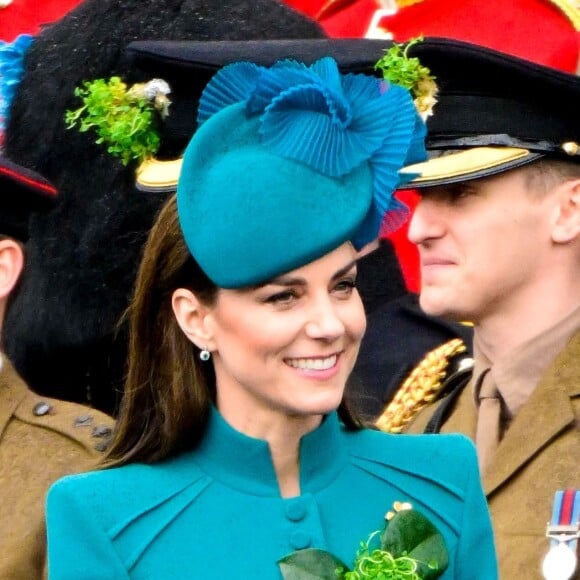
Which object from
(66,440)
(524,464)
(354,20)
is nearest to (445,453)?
(524,464)

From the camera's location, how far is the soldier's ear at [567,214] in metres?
3.84

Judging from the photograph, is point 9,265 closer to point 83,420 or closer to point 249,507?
point 83,420

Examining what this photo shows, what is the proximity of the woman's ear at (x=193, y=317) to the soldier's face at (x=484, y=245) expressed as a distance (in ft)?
3.15

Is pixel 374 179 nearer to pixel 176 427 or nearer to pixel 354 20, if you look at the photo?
pixel 176 427

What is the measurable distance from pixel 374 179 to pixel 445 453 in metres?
A: 0.49

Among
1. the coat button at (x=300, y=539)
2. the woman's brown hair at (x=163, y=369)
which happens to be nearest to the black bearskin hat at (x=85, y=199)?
the woman's brown hair at (x=163, y=369)

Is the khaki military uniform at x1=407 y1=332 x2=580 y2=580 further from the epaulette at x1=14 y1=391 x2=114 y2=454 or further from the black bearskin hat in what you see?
the black bearskin hat

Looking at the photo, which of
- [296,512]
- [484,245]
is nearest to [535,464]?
[484,245]

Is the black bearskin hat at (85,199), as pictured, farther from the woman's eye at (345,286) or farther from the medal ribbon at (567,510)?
the woman's eye at (345,286)

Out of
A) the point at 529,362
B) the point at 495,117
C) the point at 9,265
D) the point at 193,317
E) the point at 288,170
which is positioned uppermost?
the point at 288,170

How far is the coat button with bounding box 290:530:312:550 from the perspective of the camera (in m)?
2.95

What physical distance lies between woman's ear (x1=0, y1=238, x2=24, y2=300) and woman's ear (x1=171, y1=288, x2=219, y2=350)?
3.73ft

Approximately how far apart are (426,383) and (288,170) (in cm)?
159

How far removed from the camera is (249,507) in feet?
9.78
